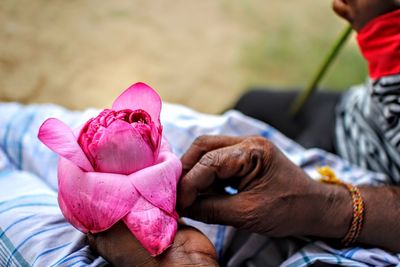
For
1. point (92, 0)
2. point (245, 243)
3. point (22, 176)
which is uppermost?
point (92, 0)

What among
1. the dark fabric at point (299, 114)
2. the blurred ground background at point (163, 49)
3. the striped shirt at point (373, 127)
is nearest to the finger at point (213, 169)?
the striped shirt at point (373, 127)

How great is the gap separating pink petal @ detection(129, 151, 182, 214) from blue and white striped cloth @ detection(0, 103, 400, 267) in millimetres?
136

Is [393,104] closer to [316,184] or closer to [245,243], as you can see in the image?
[316,184]

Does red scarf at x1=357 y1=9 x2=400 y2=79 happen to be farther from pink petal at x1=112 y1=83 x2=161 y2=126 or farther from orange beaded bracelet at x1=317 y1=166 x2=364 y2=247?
pink petal at x1=112 y1=83 x2=161 y2=126

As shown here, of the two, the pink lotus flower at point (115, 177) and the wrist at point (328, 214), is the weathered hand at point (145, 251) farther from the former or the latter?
the wrist at point (328, 214)

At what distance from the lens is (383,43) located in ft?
2.49

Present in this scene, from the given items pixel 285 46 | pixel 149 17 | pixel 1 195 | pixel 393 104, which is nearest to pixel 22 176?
pixel 1 195

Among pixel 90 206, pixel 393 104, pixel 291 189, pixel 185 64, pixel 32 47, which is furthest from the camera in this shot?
pixel 185 64

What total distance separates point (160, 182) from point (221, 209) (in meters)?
0.11

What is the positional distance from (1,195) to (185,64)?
4.06 ft

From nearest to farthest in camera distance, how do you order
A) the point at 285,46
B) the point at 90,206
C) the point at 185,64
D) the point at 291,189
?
the point at 90,206, the point at 291,189, the point at 185,64, the point at 285,46

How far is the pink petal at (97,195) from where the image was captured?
541 millimetres

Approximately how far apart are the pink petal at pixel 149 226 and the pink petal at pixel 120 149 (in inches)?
1.7

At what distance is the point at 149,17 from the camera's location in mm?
1940
